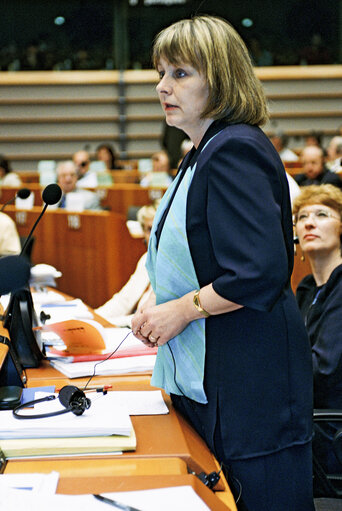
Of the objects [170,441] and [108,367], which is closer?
[170,441]

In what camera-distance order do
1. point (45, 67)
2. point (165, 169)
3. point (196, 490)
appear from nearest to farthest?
point (196, 490) → point (165, 169) → point (45, 67)

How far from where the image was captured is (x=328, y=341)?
6.57 feet

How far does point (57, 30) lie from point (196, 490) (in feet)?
40.7

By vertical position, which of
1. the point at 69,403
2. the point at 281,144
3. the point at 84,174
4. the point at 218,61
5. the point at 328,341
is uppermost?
the point at 218,61

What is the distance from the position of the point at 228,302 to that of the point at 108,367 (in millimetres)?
666

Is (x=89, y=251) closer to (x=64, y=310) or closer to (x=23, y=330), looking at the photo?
(x=64, y=310)

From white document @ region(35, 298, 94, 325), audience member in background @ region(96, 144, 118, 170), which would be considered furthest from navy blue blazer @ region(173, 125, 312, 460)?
audience member in background @ region(96, 144, 118, 170)

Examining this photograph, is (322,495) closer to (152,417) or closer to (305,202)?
(152,417)

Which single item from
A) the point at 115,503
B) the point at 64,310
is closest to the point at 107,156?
the point at 64,310

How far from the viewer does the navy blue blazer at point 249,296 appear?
1.16 m

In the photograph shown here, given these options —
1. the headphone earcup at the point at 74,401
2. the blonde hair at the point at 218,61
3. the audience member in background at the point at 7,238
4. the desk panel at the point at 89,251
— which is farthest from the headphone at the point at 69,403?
the desk panel at the point at 89,251

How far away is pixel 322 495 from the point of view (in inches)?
74.3

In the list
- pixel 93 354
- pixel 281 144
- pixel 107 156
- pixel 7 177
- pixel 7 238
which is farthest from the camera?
pixel 107 156

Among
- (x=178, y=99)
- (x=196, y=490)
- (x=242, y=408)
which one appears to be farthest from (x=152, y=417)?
(x=178, y=99)
